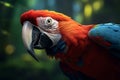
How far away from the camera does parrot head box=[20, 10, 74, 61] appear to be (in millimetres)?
1442

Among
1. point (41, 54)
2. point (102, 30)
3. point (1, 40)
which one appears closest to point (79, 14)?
point (41, 54)

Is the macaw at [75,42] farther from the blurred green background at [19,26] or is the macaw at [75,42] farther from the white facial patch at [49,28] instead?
the blurred green background at [19,26]

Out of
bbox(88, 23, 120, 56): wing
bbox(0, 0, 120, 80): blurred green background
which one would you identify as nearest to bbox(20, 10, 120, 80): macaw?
bbox(88, 23, 120, 56): wing

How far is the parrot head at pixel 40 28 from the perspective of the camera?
1442 millimetres

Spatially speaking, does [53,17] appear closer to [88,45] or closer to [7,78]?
[88,45]

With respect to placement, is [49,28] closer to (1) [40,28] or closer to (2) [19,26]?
(1) [40,28]

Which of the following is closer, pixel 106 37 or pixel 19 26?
pixel 106 37

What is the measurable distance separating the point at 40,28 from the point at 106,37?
0.30 m

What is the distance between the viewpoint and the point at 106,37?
4.97 ft

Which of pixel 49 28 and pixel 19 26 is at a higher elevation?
pixel 49 28

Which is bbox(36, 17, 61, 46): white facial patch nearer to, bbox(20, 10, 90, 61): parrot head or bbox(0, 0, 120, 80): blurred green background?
bbox(20, 10, 90, 61): parrot head

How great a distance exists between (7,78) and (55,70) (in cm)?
35

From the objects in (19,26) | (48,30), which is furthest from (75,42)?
(19,26)

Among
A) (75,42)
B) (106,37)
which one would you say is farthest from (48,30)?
(106,37)
